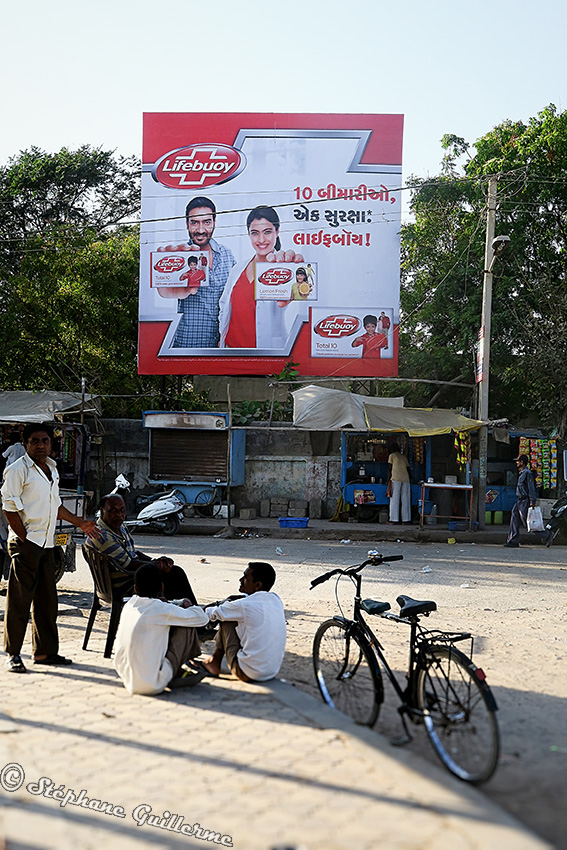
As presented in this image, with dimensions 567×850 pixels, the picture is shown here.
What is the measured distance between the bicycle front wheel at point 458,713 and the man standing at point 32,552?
3.07 metres

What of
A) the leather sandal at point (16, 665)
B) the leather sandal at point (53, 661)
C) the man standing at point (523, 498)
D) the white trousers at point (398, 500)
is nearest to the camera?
the leather sandal at point (16, 665)

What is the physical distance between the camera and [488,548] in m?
16.0

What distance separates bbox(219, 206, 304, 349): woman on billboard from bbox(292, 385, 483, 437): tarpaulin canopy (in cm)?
396

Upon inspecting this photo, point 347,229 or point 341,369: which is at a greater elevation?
point 347,229

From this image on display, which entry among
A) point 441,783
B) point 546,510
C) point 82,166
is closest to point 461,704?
point 441,783

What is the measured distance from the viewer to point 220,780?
160 inches

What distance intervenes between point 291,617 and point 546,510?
11.6 m

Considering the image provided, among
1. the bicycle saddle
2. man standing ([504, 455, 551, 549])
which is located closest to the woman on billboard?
man standing ([504, 455, 551, 549])

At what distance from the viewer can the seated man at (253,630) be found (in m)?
5.89

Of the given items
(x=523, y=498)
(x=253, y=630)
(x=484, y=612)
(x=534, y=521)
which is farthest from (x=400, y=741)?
(x=534, y=521)

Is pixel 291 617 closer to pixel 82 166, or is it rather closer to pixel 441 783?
pixel 441 783

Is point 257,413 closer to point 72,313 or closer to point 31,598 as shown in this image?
point 72,313

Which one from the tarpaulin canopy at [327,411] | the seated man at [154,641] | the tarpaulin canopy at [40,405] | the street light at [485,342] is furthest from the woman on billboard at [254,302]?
the seated man at [154,641]

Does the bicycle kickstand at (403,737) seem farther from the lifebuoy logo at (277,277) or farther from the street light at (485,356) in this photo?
the lifebuoy logo at (277,277)
